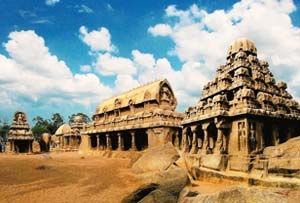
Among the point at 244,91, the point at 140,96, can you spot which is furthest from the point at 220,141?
the point at 140,96

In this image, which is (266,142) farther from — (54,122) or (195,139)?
(54,122)

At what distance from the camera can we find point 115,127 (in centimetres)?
4106

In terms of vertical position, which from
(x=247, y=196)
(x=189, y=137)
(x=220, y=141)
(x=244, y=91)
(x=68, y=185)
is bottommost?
(x=68, y=185)

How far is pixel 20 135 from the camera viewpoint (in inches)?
1895

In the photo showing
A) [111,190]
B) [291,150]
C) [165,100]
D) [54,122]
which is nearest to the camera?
[291,150]

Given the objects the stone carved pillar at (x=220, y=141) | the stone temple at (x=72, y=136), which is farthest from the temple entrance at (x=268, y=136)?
the stone temple at (x=72, y=136)

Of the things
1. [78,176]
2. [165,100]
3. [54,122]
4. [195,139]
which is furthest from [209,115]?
[54,122]

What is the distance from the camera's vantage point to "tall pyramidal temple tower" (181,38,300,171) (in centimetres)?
2030

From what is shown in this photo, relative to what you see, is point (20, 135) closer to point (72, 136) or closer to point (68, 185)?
point (72, 136)

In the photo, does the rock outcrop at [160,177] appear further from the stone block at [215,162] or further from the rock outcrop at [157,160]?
the stone block at [215,162]

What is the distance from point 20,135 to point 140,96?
67.3 feet

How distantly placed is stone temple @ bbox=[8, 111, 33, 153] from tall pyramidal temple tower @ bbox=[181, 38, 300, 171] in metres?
30.2

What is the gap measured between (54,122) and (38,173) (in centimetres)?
7207

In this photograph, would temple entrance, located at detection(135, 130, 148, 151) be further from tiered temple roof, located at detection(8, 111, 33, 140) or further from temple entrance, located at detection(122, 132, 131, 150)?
tiered temple roof, located at detection(8, 111, 33, 140)
